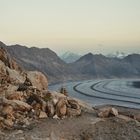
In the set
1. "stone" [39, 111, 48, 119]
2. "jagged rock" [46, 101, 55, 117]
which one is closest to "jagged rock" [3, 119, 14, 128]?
"stone" [39, 111, 48, 119]

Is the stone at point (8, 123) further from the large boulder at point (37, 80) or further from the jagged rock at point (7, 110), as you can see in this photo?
the large boulder at point (37, 80)

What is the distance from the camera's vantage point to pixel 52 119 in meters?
40.3

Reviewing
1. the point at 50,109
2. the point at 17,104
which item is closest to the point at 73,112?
the point at 50,109

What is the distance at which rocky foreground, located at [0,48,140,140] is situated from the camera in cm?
3631

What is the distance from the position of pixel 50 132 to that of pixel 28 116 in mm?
4794

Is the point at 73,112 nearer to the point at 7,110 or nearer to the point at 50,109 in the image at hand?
the point at 50,109

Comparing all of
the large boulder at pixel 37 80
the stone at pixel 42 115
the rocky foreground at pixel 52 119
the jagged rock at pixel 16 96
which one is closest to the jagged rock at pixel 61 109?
the rocky foreground at pixel 52 119

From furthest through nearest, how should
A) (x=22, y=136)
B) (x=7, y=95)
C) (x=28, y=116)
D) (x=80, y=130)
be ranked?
(x=7, y=95) < (x=28, y=116) < (x=80, y=130) < (x=22, y=136)

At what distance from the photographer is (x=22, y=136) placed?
34812 mm

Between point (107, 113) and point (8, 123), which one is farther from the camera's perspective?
point (107, 113)

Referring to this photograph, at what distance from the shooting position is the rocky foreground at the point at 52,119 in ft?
119

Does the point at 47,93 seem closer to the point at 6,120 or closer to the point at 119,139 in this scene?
the point at 6,120

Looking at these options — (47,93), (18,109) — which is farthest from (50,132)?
(47,93)

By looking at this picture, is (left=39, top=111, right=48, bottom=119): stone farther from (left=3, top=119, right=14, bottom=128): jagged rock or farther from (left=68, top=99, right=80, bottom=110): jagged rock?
(left=68, top=99, right=80, bottom=110): jagged rock
